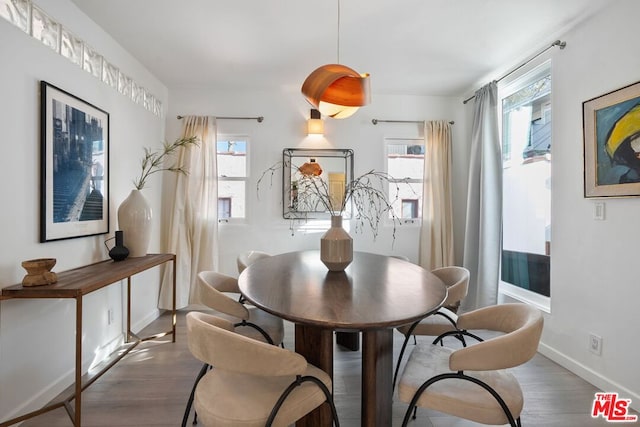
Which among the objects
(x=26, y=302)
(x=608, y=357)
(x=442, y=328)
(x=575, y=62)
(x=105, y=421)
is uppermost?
(x=575, y=62)

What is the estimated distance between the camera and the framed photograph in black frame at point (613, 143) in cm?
194

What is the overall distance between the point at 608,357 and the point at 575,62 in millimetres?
2145

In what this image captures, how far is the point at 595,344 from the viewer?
2.20 metres

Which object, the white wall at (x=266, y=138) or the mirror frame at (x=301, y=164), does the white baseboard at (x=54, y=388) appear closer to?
the white wall at (x=266, y=138)

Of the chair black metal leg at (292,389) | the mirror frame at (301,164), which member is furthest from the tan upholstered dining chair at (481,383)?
the mirror frame at (301,164)

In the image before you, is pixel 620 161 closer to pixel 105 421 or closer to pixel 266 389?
pixel 266 389

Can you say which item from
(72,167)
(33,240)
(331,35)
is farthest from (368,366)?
(331,35)

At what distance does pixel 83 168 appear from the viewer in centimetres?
225

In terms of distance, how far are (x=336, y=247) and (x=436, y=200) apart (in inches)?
94.5

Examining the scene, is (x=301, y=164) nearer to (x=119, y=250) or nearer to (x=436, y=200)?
(x=436, y=200)

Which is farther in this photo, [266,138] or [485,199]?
[266,138]

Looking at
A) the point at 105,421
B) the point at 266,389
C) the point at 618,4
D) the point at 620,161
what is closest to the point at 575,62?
the point at 618,4
